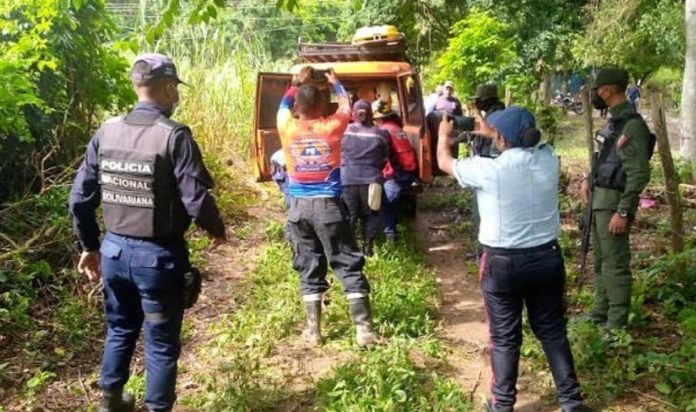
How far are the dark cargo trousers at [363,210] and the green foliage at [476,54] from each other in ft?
20.2

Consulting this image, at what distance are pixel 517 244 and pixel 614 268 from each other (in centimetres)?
142

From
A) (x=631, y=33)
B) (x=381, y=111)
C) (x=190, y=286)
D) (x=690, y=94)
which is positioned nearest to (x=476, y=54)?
(x=690, y=94)

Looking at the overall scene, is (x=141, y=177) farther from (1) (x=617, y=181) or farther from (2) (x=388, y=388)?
(1) (x=617, y=181)

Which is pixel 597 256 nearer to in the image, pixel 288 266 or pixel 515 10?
pixel 288 266

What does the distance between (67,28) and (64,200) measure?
A: 64.5 inches

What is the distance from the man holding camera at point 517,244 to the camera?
3.37 meters

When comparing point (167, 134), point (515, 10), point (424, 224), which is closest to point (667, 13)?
point (515, 10)

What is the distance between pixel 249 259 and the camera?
277 inches

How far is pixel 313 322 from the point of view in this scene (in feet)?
15.6

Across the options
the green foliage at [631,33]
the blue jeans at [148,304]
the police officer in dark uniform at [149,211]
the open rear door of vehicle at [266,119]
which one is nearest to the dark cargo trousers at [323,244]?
the police officer in dark uniform at [149,211]

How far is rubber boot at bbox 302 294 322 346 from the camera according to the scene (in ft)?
15.5

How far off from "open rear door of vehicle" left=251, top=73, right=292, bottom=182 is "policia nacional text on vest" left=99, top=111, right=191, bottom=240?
12.8 feet

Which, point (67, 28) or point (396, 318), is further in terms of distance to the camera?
point (67, 28)

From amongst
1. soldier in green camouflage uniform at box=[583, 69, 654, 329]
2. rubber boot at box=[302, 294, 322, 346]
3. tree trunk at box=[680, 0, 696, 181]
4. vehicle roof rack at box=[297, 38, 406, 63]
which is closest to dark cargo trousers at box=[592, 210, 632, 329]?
soldier in green camouflage uniform at box=[583, 69, 654, 329]
